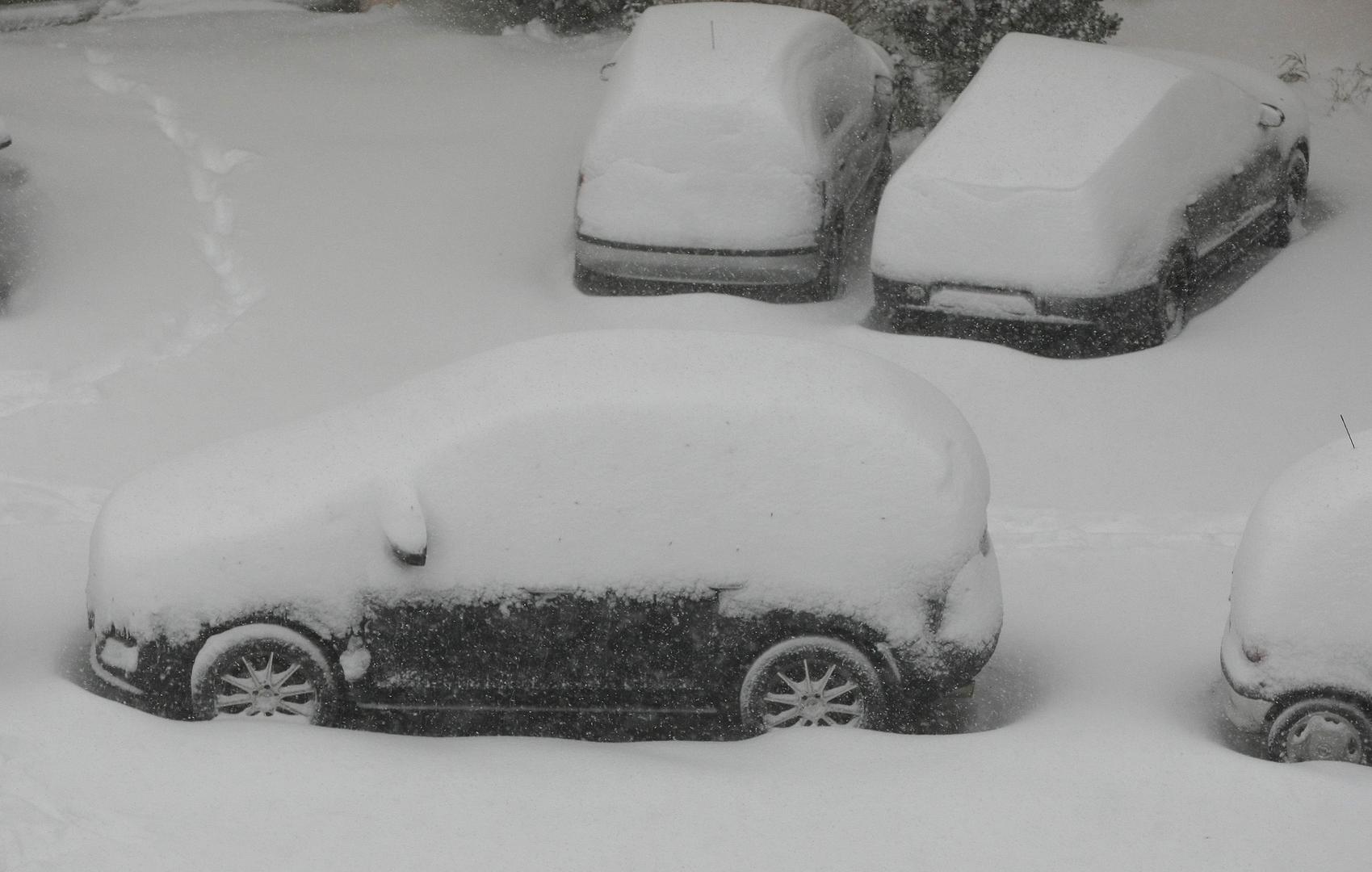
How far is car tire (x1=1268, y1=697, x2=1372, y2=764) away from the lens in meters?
5.46

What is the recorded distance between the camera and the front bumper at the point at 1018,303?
8.93 metres

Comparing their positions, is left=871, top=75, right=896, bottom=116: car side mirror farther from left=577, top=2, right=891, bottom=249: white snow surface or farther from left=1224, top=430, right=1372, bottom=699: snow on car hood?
left=1224, top=430, right=1372, bottom=699: snow on car hood

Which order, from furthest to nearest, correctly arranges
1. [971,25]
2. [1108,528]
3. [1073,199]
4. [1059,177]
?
[971,25] < [1059,177] < [1073,199] < [1108,528]

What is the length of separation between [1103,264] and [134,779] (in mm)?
5947

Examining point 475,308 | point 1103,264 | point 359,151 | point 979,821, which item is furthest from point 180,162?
point 979,821

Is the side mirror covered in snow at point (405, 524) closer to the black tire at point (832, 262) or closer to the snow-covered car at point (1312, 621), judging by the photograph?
the snow-covered car at point (1312, 621)

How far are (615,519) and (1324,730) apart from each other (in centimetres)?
254

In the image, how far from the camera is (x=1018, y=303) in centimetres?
900

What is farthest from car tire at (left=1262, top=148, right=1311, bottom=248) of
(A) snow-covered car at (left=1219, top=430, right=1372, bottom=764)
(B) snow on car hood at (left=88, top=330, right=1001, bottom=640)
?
(B) snow on car hood at (left=88, top=330, right=1001, bottom=640)

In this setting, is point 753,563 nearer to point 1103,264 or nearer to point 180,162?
point 1103,264

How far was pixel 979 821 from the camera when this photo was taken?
194 inches

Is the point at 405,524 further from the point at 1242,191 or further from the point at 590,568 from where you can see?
the point at 1242,191

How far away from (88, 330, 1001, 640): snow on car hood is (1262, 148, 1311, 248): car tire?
609 centimetres

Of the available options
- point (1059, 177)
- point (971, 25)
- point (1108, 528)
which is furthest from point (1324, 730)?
point (971, 25)
